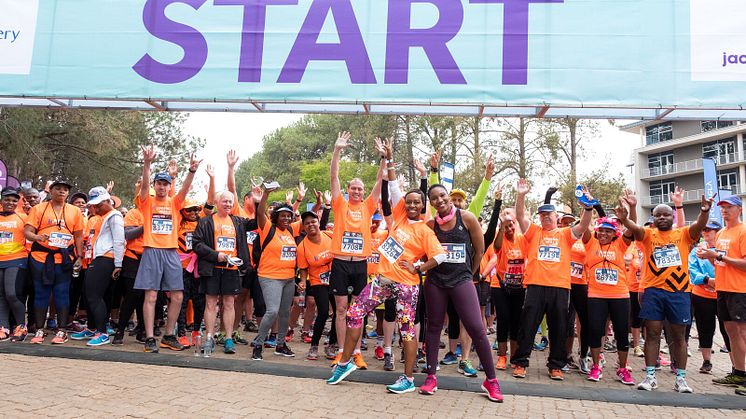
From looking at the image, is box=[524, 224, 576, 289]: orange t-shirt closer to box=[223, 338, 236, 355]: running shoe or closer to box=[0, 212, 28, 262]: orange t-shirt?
box=[223, 338, 236, 355]: running shoe

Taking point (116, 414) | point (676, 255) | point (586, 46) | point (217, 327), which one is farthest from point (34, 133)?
point (676, 255)

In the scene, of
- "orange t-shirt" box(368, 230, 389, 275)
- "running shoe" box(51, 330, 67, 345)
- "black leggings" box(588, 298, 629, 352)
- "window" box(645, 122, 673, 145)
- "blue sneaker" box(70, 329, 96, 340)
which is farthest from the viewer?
"window" box(645, 122, 673, 145)

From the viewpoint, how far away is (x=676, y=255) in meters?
6.17

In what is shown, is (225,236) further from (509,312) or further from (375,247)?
(509,312)

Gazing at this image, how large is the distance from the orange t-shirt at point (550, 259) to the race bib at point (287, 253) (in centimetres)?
318

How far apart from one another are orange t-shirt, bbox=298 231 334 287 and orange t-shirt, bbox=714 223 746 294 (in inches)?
198

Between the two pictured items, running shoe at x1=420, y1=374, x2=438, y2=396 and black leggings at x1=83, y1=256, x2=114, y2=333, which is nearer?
running shoe at x1=420, y1=374, x2=438, y2=396

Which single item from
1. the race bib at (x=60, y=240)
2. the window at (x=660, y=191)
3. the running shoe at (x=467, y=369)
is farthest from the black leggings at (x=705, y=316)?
the window at (x=660, y=191)

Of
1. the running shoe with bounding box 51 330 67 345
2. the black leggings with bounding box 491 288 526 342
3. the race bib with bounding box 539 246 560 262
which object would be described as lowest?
the running shoe with bounding box 51 330 67 345

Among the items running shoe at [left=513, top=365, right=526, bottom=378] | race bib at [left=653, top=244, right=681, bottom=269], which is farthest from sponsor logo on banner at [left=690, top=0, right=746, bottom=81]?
running shoe at [left=513, top=365, right=526, bottom=378]

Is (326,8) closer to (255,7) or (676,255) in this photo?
(255,7)

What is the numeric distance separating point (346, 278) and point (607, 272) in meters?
3.33

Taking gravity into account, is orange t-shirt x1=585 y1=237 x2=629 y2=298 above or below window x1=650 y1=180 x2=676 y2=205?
below

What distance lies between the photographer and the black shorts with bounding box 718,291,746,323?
6.27 metres
